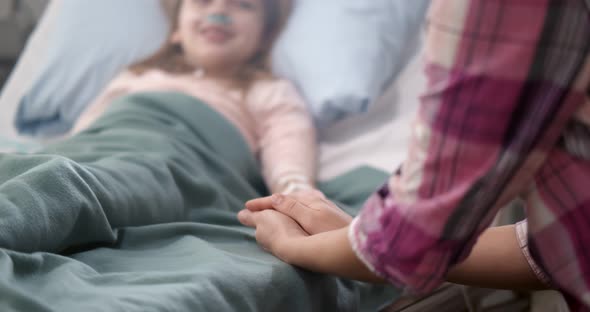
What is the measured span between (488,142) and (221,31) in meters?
1.01

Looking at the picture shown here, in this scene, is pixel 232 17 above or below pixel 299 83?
above

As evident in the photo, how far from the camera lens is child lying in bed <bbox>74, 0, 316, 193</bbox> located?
120 centimetres

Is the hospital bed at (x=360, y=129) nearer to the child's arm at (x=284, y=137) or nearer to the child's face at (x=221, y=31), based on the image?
the child's arm at (x=284, y=137)

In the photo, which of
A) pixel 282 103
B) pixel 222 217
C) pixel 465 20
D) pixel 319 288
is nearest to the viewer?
pixel 465 20

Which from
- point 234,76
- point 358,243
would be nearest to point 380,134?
point 234,76

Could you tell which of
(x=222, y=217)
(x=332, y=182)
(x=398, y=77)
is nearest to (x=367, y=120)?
(x=398, y=77)

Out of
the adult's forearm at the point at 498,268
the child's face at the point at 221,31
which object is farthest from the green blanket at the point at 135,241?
the child's face at the point at 221,31

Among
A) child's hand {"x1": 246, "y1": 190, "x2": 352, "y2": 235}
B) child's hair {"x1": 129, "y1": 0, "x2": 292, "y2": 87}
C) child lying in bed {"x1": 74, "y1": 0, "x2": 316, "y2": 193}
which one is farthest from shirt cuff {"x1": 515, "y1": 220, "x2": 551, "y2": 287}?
child's hair {"x1": 129, "y1": 0, "x2": 292, "y2": 87}

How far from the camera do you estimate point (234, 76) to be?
4.48 ft

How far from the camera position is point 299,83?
1.32m

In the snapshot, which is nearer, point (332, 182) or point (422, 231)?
point (422, 231)

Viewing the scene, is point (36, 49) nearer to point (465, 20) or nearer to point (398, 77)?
point (398, 77)

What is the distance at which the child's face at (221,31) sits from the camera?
134 cm

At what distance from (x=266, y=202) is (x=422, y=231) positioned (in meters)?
0.32
